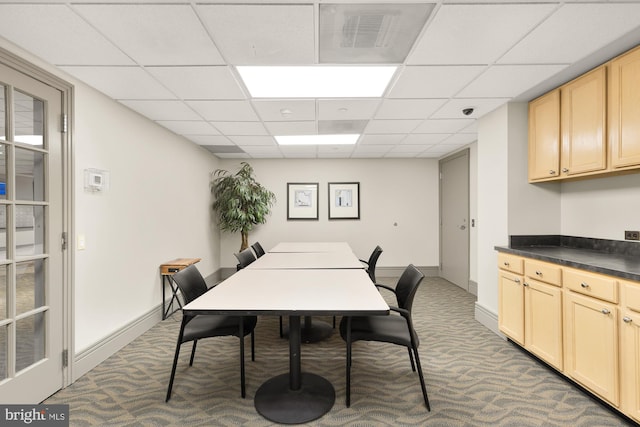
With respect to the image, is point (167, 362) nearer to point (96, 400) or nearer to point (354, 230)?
point (96, 400)

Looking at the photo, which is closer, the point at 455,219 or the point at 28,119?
the point at 28,119

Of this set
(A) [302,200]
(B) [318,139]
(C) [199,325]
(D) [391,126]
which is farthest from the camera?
(A) [302,200]

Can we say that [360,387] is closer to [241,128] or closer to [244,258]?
[244,258]

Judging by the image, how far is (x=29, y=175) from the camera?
199 centimetres

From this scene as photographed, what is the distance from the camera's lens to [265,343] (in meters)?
2.93

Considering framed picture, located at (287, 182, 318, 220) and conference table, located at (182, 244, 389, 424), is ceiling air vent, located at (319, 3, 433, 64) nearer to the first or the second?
conference table, located at (182, 244, 389, 424)

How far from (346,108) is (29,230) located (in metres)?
2.70

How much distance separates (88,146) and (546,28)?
11.0 feet

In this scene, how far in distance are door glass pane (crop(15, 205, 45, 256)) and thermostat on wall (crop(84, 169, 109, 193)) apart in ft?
1.46

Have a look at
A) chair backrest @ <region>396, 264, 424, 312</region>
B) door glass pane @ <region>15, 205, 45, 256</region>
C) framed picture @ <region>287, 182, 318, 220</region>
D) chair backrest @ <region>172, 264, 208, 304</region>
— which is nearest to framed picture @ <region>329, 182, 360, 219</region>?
framed picture @ <region>287, 182, 318, 220</region>

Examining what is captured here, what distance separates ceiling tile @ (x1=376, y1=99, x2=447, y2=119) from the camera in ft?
9.37

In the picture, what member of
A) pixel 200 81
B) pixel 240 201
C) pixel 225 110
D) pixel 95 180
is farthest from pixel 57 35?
pixel 240 201

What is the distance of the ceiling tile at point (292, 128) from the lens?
3.57m

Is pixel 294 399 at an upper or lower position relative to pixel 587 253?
lower
